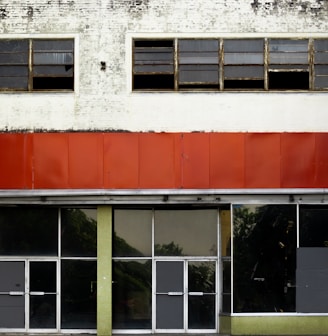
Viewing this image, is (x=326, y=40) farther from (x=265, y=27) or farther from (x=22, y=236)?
(x=22, y=236)

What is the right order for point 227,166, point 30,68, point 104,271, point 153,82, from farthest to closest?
point 30,68 → point 153,82 → point 104,271 → point 227,166

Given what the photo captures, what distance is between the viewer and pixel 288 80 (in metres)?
17.5

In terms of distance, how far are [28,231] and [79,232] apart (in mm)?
1333

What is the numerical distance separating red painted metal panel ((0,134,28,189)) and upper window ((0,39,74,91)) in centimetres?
170

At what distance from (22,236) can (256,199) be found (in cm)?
609

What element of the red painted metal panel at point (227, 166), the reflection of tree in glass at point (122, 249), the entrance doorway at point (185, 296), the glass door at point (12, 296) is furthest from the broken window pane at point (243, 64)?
the glass door at point (12, 296)

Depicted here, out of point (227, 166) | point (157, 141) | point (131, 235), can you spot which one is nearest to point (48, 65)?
point (157, 141)

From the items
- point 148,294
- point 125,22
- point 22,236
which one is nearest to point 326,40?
point 125,22

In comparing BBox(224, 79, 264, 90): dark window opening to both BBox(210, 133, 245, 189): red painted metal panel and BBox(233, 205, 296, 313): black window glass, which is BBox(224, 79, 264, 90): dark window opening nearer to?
BBox(210, 133, 245, 189): red painted metal panel

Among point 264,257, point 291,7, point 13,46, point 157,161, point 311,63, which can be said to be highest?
point 291,7

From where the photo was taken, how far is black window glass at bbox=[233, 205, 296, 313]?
55.6 ft

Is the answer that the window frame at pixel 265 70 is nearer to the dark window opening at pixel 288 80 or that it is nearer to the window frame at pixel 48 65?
the dark window opening at pixel 288 80

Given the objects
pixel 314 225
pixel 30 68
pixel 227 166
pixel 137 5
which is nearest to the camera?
pixel 227 166

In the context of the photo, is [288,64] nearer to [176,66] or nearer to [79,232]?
[176,66]
